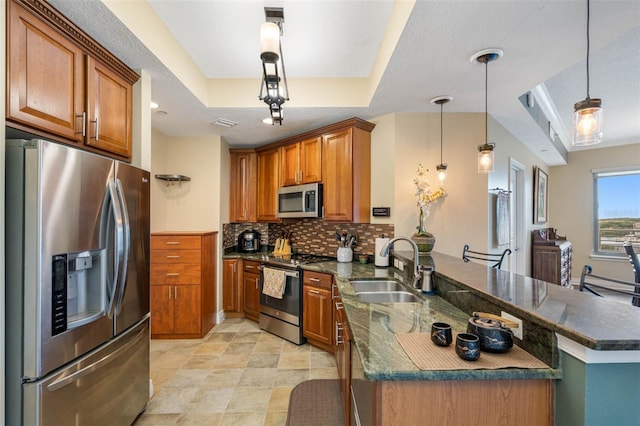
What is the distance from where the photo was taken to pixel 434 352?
1126mm

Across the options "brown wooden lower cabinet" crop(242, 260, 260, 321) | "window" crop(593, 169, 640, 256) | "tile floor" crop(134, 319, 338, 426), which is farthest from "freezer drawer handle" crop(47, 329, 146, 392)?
"window" crop(593, 169, 640, 256)

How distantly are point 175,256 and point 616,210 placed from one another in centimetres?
775

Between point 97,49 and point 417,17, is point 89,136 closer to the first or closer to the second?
point 97,49

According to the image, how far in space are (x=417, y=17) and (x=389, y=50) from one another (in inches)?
16.6

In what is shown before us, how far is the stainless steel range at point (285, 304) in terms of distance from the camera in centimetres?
303

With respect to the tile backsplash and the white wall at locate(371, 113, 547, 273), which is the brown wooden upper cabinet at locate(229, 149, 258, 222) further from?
the white wall at locate(371, 113, 547, 273)

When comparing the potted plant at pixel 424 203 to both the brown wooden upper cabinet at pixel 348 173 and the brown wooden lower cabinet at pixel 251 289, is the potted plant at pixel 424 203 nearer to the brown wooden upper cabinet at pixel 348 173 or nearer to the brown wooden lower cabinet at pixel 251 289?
the brown wooden upper cabinet at pixel 348 173

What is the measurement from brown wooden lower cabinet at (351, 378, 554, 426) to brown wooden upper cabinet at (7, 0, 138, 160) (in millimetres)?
2016

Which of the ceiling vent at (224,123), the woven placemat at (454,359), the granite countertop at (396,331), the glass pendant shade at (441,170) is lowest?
the granite countertop at (396,331)

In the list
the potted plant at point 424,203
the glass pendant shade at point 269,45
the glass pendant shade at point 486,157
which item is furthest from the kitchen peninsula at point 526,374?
the glass pendant shade at point 269,45

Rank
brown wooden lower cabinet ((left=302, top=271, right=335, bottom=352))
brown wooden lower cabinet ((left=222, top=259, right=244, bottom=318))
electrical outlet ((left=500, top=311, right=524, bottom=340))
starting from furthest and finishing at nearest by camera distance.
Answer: brown wooden lower cabinet ((left=222, top=259, right=244, bottom=318)) < brown wooden lower cabinet ((left=302, top=271, right=335, bottom=352)) < electrical outlet ((left=500, top=311, right=524, bottom=340))

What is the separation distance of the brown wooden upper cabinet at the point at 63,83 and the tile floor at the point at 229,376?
1920 millimetres

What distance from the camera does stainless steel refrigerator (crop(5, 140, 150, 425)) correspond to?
3.96 feet

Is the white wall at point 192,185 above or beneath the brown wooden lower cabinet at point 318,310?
above
